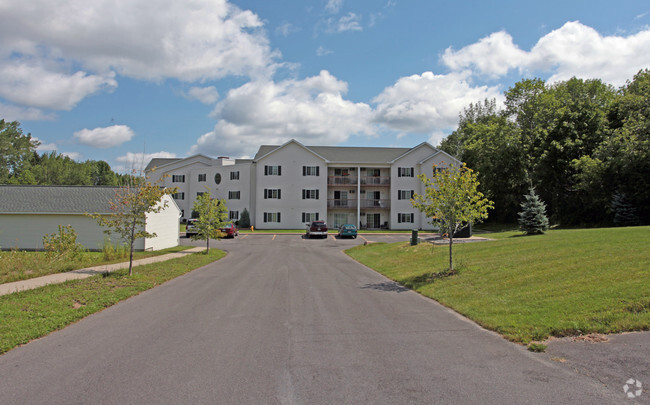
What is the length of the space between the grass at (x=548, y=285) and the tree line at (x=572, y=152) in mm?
19684

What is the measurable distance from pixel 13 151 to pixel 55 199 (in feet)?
214

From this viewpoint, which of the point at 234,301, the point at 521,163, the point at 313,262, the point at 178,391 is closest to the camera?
the point at 178,391

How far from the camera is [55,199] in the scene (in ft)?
93.0

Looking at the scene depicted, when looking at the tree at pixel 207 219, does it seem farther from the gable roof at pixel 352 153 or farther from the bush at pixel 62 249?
the gable roof at pixel 352 153

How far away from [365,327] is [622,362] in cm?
425

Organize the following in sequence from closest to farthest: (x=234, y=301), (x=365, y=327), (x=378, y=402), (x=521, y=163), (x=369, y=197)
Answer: (x=378, y=402) → (x=365, y=327) → (x=234, y=301) → (x=521, y=163) → (x=369, y=197)

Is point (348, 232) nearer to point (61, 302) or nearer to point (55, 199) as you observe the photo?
point (55, 199)

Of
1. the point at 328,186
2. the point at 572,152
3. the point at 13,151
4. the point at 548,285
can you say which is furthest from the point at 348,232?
the point at 13,151

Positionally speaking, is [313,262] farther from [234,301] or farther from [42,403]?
[42,403]

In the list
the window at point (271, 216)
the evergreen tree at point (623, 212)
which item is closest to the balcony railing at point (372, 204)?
the window at point (271, 216)

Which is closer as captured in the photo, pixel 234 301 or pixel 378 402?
pixel 378 402

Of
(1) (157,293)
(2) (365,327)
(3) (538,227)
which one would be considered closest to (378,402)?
(2) (365,327)

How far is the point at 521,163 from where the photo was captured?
47031 mm

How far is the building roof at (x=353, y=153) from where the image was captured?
5409 cm
